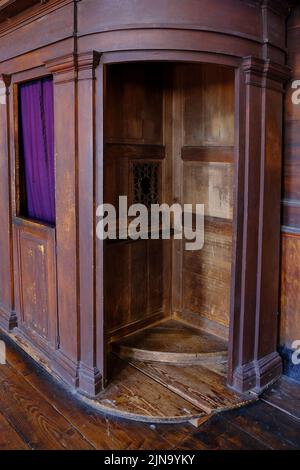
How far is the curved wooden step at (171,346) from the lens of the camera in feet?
9.74

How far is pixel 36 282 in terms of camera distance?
3102mm

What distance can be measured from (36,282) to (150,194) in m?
1.08

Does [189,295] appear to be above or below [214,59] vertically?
below

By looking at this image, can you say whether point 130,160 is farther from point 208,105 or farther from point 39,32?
point 39,32

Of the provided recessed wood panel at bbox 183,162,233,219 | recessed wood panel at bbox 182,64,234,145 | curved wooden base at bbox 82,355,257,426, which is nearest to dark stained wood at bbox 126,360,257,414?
curved wooden base at bbox 82,355,257,426

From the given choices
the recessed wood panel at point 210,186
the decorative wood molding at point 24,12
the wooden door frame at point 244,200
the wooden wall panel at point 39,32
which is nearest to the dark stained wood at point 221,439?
the wooden door frame at point 244,200

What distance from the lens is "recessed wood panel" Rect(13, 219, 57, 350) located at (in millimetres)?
2906

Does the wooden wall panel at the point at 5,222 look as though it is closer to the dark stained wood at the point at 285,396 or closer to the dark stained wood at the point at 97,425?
the dark stained wood at the point at 97,425

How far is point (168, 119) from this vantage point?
132 inches

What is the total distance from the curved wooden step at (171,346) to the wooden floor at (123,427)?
535mm

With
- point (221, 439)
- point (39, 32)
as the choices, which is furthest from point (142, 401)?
point (39, 32)

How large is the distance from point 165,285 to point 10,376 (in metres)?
1.38
